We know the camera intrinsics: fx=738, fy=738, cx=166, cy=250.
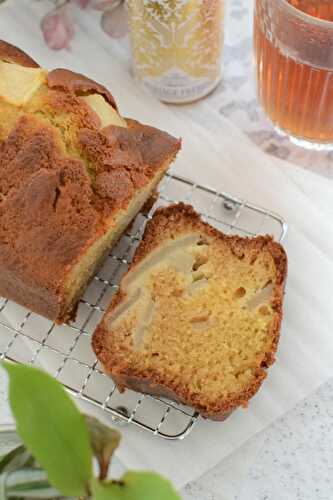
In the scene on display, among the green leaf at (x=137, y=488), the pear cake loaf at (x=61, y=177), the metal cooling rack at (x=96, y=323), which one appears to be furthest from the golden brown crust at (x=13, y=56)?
the green leaf at (x=137, y=488)

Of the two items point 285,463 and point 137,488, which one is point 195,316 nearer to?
point 285,463

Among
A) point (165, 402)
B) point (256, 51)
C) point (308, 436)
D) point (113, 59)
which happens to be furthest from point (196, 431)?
point (113, 59)

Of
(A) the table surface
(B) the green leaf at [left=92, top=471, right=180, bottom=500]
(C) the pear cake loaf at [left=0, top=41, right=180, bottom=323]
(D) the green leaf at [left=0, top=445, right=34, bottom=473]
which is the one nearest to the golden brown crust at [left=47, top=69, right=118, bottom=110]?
(C) the pear cake loaf at [left=0, top=41, right=180, bottom=323]

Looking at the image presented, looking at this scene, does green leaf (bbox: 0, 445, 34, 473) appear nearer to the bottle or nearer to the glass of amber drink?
the glass of amber drink

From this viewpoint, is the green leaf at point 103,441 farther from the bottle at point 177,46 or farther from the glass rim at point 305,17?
the bottle at point 177,46

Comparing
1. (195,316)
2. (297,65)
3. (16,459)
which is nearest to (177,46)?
(297,65)

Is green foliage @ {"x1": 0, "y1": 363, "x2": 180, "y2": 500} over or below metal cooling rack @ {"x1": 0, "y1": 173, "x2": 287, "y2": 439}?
over

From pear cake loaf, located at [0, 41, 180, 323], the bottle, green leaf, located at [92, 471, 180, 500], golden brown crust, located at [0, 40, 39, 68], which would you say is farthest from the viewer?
the bottle
